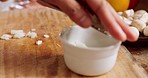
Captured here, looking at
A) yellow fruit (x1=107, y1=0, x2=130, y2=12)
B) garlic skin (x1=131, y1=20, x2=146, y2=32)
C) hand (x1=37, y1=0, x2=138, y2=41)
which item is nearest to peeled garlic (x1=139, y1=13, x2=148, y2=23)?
garlic skin (x1=131, y1=20, x2=146, y2=32)

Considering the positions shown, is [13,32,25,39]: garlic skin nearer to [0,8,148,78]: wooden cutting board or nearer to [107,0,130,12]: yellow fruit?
[0,8,148,78]: wooden cutting board

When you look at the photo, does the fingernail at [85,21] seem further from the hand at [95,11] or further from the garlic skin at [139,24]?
the garlic skin at [139,24]

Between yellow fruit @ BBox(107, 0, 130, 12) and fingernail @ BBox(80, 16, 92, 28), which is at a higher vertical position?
fingernail @ BBox(80, 16, 92, 28)

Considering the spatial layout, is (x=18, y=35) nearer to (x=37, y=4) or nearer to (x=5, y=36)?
(x=5, y=36)

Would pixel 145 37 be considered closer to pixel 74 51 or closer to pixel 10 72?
pixel 74 51

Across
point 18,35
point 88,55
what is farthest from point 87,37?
point 18,35

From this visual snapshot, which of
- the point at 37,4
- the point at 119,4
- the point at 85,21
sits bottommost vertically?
the point at 37,4
